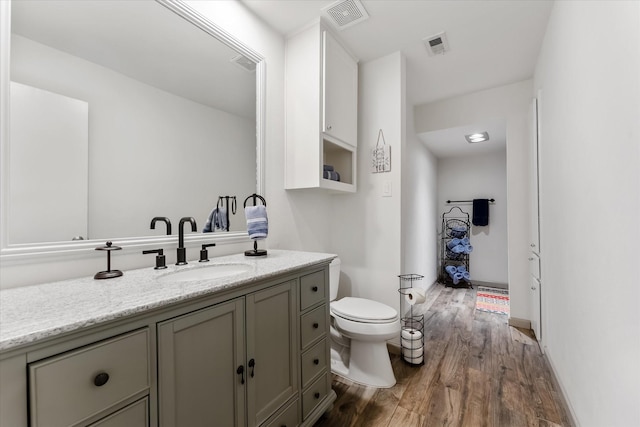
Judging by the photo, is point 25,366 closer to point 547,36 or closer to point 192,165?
point 192,165

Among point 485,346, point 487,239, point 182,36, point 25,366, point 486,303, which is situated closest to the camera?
point 25,366

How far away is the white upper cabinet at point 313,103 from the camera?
1.95m

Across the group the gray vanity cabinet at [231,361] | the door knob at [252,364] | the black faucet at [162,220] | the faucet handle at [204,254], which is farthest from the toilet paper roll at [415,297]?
the black faucet at [162,220]

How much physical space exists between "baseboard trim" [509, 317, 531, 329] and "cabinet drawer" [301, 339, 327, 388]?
2281mm

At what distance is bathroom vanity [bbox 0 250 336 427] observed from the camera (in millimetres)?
615

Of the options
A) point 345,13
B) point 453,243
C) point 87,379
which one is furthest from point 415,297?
point 453,243

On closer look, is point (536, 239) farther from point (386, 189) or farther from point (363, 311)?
point (363, 311)

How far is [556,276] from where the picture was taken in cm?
176

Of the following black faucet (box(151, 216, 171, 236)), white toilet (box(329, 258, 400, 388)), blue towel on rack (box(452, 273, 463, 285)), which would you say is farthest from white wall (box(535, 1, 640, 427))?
blue towel on rack (box(452, 273, 463, 285))

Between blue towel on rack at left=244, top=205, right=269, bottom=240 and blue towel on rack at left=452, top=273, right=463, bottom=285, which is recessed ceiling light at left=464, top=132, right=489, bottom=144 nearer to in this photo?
blue towel on rack at left=452, top=273, right=463, bottom=285

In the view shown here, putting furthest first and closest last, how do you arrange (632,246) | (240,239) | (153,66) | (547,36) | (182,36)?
(547,36) → (240,239) → (182,36) → (153,66) → (632,246)

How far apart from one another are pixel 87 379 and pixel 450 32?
2757 millimetres

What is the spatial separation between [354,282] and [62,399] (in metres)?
2.09

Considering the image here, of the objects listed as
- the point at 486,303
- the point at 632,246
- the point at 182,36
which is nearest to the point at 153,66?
the point at 182,36
